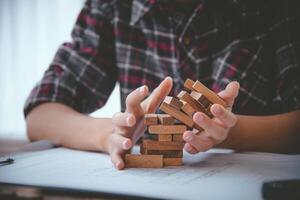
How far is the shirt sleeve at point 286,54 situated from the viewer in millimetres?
1090

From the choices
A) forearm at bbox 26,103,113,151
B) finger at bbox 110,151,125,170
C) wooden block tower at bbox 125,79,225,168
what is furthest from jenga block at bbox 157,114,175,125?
forearm at bbox 26,103,113,151

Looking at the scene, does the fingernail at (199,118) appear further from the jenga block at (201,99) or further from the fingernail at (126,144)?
the fingernail at (126,144)

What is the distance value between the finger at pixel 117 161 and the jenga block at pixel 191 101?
153 mm

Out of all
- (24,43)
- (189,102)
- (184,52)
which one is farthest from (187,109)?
(24,43)

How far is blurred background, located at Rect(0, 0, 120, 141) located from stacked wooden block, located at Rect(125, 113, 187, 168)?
1.75 meters

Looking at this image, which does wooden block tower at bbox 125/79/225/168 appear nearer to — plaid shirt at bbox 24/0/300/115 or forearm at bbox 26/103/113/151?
forearm at bbox 26/103/113/151

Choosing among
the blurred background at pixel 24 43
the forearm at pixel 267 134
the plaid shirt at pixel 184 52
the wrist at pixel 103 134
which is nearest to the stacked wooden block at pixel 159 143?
the wrist at pixel 103 134

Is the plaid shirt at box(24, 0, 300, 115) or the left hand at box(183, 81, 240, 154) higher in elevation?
the plaid shirt at box(24, 0, 300, 115)

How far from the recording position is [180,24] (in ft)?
3.99

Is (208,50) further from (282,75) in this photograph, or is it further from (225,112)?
(225,112)

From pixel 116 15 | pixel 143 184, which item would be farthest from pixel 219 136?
pixel 116 15

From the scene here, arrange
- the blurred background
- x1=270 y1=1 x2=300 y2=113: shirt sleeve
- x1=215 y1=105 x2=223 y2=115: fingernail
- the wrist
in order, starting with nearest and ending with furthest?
x1=215 y1=105 x2=223 y2=115: fingernail
the wrist
x1=270 y1=1 x2=300 y2=113: shirt sleeve
the blurred background

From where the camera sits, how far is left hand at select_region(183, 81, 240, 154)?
66 centimetres

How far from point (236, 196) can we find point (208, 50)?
775 mm
